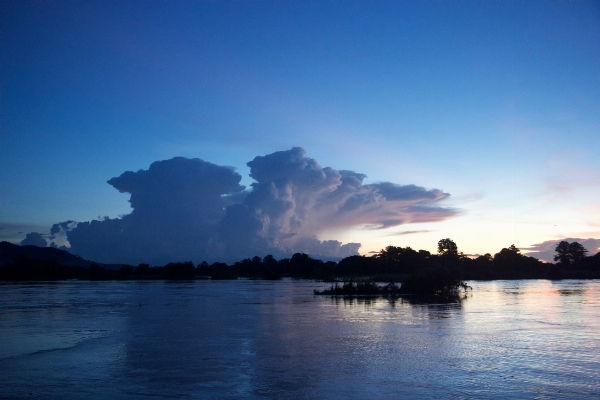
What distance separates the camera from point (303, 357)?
1592 cm

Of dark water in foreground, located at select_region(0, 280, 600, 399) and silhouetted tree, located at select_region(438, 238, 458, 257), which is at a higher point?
silhouetted tree, located at select_region(438, 238, 458, 257)

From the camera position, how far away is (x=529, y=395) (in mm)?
11156

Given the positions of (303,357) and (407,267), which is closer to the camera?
(303,357)

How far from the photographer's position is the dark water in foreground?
11.9 meters

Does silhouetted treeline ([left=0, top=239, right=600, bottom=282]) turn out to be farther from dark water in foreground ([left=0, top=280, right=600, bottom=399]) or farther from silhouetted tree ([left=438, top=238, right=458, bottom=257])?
dark water in foreground ([left=0, top=280, right=600, bottom=399])

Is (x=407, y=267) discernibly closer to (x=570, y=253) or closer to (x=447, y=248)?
(x=447, y=248)

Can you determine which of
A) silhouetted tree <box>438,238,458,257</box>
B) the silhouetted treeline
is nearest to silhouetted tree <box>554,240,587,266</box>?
the silhouetted treeline

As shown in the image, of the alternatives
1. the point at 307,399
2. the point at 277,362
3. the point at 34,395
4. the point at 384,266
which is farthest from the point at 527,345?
the point at 384,266

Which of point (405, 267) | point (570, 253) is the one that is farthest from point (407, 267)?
point (570, 253)

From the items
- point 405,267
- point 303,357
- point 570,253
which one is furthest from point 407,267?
point 303,357

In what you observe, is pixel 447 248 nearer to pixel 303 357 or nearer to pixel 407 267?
pixel 407 267

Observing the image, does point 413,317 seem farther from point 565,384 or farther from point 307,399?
point 307,399

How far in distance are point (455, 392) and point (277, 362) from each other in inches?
236

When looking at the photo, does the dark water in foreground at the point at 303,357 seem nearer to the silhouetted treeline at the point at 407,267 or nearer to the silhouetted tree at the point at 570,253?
the silhouetted treeline at the point at 407,267
